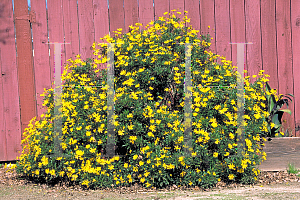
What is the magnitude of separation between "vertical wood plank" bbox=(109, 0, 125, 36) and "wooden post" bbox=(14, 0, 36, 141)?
115 cm

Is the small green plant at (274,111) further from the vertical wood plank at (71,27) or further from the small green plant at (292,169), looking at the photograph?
the vertical wood plank at (71,27)

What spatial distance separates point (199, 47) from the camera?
379 centimetres

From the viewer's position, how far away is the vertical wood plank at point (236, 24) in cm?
437

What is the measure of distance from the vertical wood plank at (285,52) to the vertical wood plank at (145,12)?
1.81m

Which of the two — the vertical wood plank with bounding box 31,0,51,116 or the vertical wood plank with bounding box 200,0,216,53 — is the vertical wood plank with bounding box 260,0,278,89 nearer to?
the vertical wood plank with bounding box 200,0,216,53

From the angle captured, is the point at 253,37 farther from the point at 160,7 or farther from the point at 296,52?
the point at 160,7

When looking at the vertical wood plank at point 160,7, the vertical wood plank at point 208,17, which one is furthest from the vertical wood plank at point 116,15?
the vertical wood plank at point 208,17

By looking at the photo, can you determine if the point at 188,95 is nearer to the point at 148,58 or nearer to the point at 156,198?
the point at 148,58

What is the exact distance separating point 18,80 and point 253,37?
3.38 m

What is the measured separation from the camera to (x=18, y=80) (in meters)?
4.29

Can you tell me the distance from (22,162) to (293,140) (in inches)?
136

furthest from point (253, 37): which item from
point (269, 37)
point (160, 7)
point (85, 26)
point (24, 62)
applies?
point (24, 62)

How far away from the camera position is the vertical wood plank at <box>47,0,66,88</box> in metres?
4.26

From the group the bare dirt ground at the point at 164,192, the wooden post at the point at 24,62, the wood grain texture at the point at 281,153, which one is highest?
the wooden post at the point at 24,62
